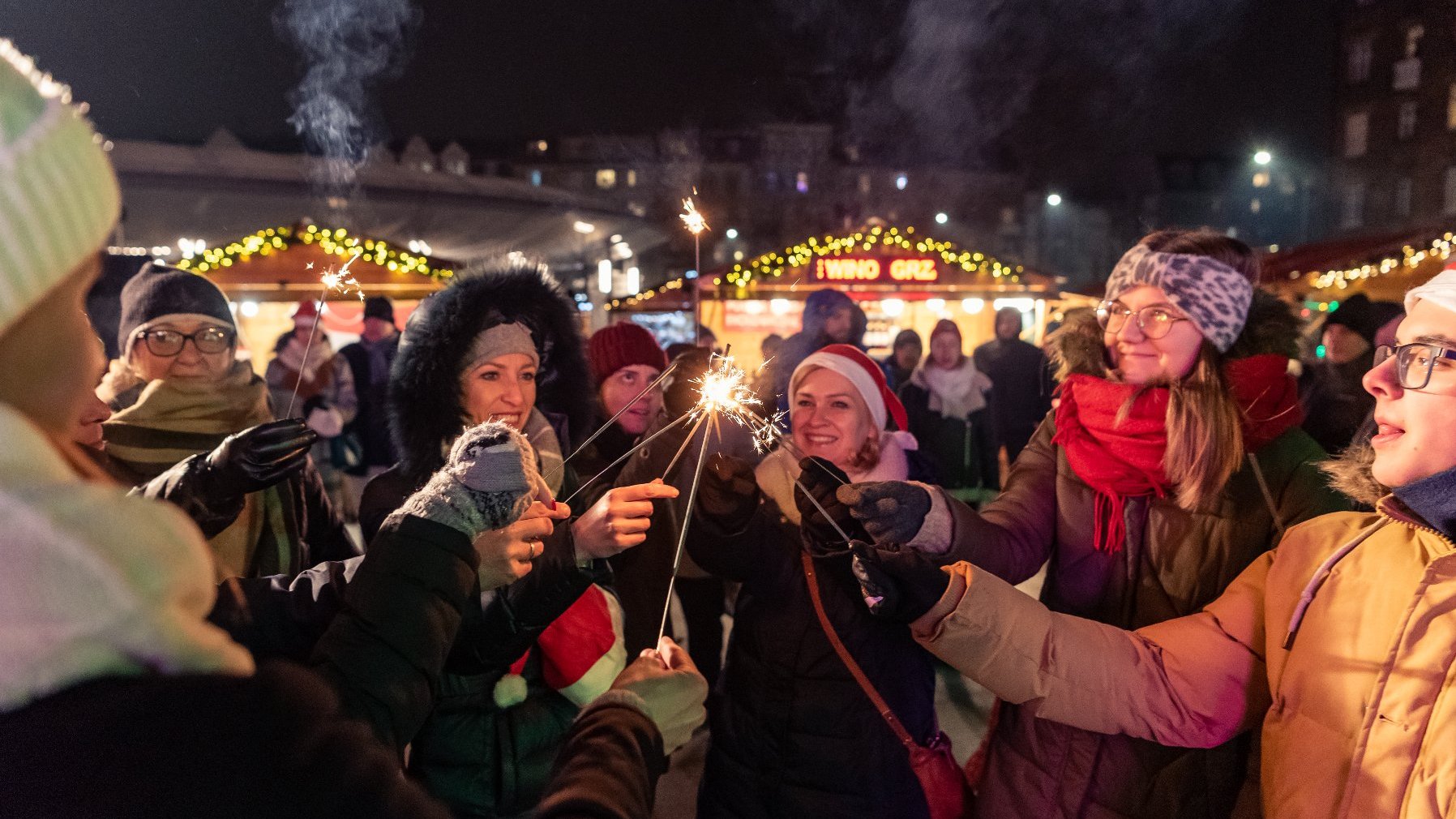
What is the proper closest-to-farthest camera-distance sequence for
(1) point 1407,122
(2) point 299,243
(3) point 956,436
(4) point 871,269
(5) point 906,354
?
1. (3) point 956,436
2. (5) point 906,354
3. (2) point 299,243
4. (4) point 871,269
5. (1) point 1407,122

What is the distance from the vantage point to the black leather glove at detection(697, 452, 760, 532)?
2.25 m

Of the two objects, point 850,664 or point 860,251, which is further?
point 860,251

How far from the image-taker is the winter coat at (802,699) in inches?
88.4

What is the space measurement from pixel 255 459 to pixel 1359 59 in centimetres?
4502

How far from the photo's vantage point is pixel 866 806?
7.34 feet

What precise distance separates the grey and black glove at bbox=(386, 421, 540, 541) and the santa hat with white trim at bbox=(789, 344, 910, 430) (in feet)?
5.13

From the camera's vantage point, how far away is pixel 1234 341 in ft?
7.09

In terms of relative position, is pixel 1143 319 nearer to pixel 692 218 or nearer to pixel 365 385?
pixel 692 218

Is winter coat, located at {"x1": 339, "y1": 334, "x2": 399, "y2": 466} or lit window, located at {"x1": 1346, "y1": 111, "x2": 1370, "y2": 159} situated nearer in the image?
winter coat, located at {"x1": 339, "y1": 334, "x2": 399, "y2": 466}

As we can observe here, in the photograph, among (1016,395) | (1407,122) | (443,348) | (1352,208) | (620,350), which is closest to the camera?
(443,348)

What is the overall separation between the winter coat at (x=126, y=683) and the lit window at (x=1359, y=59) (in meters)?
45.0

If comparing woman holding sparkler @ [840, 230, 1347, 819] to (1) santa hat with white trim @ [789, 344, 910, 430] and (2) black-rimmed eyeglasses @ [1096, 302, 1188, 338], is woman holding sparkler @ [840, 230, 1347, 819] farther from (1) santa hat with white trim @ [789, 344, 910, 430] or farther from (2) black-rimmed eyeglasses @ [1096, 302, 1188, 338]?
(1) santa hat with white trim @ [789, 344, 910, 430]

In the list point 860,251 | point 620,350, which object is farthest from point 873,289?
point 620,350

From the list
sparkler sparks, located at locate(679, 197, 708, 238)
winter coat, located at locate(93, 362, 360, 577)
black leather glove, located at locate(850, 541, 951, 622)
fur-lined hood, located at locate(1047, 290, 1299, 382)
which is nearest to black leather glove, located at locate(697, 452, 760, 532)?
black leather glove, located at locate(850, 541, 951, 622)
